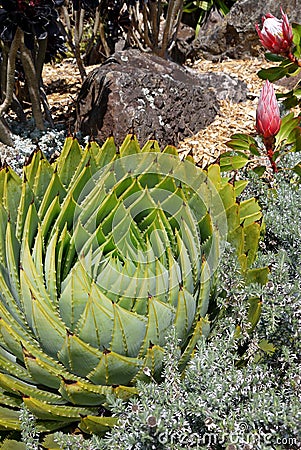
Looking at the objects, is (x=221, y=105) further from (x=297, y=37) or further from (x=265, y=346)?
(x=265, y=346)

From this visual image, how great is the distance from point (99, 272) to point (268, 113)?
1.06m

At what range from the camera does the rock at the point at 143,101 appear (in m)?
3.99

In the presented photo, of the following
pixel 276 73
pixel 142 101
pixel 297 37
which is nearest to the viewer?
pixel 276 73

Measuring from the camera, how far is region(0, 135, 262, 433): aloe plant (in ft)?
5.20

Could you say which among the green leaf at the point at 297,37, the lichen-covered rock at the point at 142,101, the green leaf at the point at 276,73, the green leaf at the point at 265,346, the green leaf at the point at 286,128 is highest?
the green leaf at the point at 297,37

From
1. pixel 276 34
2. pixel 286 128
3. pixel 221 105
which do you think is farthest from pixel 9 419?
pixel 221 105

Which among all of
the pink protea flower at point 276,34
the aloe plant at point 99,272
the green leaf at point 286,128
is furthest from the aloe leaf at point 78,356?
the pink protea flower at point 276,34

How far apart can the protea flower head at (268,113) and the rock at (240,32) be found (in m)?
4.01

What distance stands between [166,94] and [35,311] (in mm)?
2952

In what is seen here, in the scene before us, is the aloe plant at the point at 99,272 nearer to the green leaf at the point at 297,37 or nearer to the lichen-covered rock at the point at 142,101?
the green leaf at the point at 297,37

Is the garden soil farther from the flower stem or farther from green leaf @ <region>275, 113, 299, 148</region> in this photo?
the flower stem

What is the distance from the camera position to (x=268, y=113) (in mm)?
2246

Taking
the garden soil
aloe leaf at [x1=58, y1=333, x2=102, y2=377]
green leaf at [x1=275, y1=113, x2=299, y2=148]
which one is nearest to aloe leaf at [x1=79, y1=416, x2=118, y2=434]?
aloe leaf at [x1=58, y1=333, x2=102, y2=377]

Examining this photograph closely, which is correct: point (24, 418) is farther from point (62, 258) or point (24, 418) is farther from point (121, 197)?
point (121, 197)
